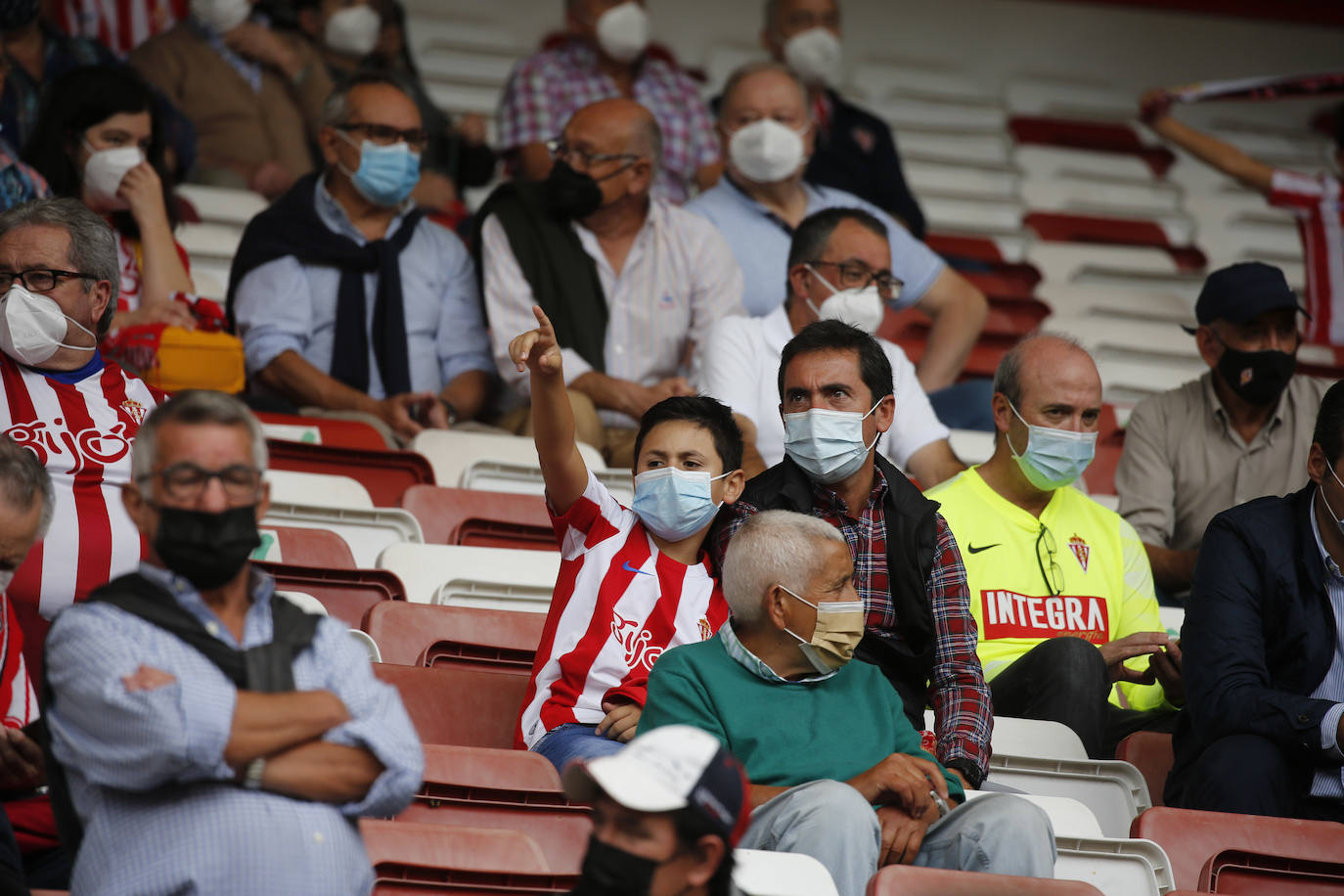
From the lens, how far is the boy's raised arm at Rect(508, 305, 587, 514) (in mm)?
2691

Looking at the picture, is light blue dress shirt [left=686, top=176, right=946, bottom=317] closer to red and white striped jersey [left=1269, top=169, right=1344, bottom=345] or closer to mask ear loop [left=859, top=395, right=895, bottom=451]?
red and white striped jersey [left=1269, top=169, right=1344, bottom=345]

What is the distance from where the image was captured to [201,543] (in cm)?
184

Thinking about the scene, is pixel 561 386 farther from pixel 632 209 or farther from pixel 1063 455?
pixel 632 209

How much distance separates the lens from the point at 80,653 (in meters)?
1.76

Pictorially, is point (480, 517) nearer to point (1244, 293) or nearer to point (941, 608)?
point (941, 608)

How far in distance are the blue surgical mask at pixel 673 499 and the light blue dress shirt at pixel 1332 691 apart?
1.12 m

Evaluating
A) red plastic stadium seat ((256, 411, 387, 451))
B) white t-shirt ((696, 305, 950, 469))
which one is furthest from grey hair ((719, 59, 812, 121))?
red plastic stadium seat ((256, 411, 387, 451))

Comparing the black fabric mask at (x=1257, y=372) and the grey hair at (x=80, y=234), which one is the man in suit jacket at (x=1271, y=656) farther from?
the grey hair at (x=80, y=234)

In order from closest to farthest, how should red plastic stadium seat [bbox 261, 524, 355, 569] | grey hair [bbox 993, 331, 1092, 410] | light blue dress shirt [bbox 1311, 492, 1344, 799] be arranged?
light blue dress shirt [bbox 1311, 492, 1344, 799], red plastic stadium seat [bbox 261, 524, 355, 569], grey hair [bbox 993, 331, 1092, 410]

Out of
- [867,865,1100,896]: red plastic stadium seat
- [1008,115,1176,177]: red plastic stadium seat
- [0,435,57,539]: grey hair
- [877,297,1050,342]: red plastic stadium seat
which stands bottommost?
[867,865,1100,896]: red plastic stadium seat

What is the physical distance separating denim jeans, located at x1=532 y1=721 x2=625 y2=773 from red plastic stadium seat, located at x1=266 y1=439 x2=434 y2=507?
3.58ft

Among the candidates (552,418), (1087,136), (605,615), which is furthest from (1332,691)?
(1087,136)

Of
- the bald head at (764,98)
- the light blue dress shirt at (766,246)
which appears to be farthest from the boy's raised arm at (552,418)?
the bald head at (764,98)

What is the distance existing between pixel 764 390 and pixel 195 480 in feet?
7.60
